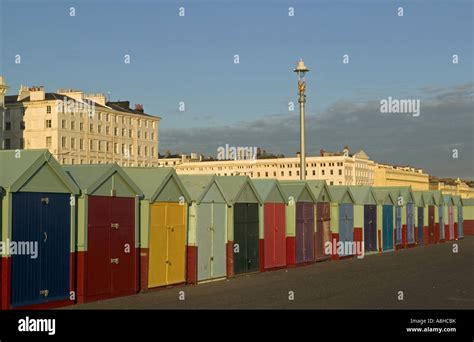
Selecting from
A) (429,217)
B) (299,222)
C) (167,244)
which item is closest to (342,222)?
(299,222)

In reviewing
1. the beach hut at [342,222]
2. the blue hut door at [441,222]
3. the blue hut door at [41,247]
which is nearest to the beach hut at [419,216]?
the blue hut door at [441,222]

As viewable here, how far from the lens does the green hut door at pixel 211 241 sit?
26297 millimetres

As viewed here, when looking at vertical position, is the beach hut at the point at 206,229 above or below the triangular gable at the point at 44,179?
below

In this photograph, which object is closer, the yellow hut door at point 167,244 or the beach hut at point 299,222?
the yellow hut door at point 167,244

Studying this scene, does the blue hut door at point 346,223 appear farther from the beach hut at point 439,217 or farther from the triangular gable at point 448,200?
the triangular gable at point 448,200

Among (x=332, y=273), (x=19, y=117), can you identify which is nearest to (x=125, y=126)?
(x=19, y=117)

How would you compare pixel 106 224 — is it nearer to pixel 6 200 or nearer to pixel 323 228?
pixel 6 200

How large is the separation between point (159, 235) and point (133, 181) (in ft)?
6.19

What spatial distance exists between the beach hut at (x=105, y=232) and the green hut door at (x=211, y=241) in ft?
13.1

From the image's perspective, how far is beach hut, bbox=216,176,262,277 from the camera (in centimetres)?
2848

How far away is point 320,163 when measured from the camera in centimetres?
17112

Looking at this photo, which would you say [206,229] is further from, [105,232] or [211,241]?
[105,232]

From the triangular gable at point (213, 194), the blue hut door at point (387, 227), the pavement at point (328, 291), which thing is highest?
the triangular gable at point (213, 194)

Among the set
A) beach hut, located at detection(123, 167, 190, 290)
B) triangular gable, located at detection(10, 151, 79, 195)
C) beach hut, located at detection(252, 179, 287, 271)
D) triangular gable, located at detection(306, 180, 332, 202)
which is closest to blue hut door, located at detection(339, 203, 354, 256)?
triangular gable, located at detection(306, 180, 332, 202)
